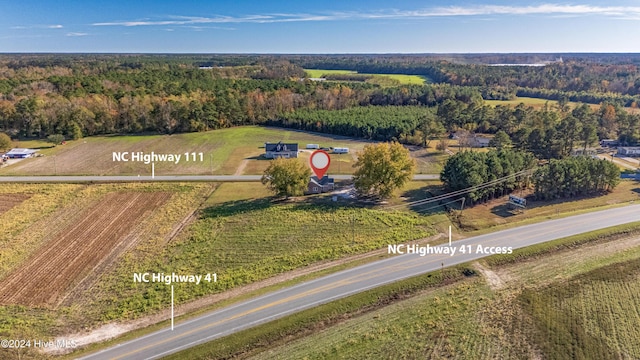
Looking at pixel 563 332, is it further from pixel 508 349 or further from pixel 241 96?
pixel 241 96

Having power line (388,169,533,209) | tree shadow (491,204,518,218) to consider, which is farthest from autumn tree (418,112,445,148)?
tree shadow (491,204,518,218)

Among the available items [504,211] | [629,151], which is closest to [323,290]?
[504,211]

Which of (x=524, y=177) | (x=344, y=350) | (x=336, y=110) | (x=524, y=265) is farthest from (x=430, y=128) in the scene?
(x=344, y=350)

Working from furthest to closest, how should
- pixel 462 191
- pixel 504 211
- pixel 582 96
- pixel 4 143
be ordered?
1. pixel 582 96
2. pixel 4 143
3. pixel 462 191
4. pixel 504 211

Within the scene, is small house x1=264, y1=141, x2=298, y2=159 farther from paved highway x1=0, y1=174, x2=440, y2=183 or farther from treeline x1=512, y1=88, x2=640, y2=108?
treeline x1=512, y1=88, x2=640, y2=108

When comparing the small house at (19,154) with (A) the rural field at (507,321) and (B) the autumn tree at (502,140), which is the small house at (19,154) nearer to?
(A) the rural field at (507,321)

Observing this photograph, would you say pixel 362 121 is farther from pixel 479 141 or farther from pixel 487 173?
pixel 487 173
